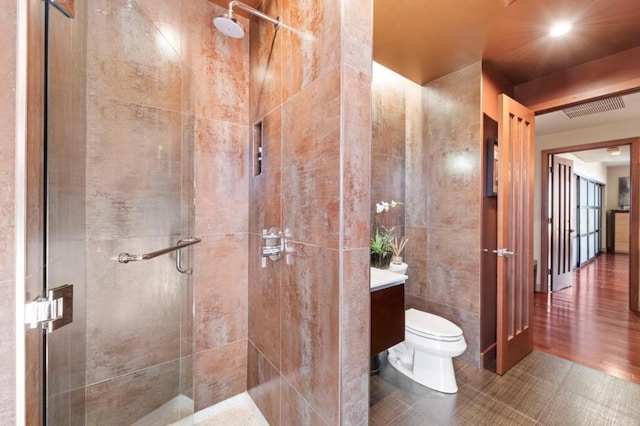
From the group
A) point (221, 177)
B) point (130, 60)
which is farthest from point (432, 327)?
point (130, 60)

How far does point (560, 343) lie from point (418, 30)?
3212 millimetres

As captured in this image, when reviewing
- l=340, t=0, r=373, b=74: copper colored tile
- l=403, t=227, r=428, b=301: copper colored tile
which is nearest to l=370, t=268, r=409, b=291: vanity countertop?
l=403, t=227, r=428, b=301: copper colored tile

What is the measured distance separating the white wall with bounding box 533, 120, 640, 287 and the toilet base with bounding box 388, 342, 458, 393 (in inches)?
130

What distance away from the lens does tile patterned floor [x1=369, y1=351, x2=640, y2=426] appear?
1667 millimetres

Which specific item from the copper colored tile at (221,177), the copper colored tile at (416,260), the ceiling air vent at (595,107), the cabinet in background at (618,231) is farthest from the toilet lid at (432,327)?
the cabinet in background at (618,231)

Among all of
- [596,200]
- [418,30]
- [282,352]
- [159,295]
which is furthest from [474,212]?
[596,200]

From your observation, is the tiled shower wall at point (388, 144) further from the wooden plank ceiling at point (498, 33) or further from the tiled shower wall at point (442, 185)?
the wooden plank ceiling at point (498, 33)

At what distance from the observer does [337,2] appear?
1050 millimetres

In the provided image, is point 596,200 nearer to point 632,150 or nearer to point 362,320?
point 632,150

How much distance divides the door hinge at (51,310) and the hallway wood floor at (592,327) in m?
3.54

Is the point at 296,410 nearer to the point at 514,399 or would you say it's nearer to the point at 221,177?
the point at 221,177

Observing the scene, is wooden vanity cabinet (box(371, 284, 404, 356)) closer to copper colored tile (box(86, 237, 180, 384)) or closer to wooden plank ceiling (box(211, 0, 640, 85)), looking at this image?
copper colored tile (box(86, 237, 180, 384))

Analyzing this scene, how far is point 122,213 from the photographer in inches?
53.1

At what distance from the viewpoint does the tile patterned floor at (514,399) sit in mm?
1667
